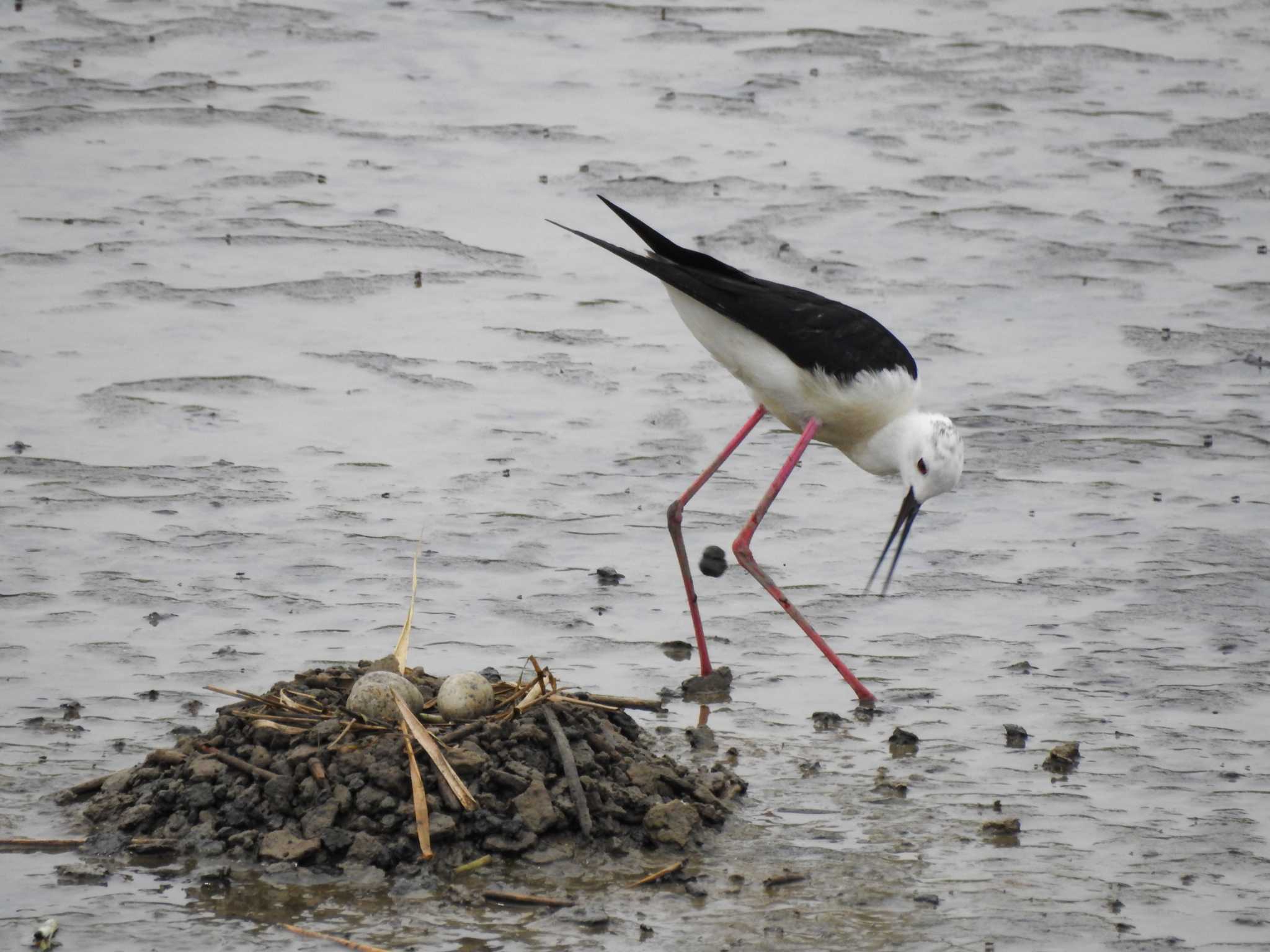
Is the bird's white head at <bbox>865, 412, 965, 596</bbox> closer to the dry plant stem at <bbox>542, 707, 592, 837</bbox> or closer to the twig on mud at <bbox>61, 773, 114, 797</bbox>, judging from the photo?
the dry plant stem at <bbox>542, 707, 592, 837</bbox>

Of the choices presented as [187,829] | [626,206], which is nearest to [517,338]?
[626,206]

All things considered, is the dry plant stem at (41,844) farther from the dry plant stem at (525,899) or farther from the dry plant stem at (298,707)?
the dry plant stem at (525,899)

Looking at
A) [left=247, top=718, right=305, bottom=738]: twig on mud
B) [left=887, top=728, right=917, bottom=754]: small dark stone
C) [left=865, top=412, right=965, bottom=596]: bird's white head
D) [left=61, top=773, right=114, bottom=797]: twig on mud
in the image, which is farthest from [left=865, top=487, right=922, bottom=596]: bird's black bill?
[left=61, top=773, right=114, bottom=797]: twig on mud

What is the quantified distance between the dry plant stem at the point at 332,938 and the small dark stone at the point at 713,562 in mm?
2939

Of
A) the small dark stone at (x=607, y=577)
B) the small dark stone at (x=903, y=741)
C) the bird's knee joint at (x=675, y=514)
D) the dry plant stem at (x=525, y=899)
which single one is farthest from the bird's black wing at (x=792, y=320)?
the dry plant stem at (x=525, y=899)

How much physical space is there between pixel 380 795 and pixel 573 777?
55cm

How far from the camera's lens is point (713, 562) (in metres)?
7.43

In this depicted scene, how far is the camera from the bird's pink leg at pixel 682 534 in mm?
6816

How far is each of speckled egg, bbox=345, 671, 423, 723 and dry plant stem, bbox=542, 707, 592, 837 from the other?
419 mm

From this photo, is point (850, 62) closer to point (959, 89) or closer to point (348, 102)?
point (959, 89)

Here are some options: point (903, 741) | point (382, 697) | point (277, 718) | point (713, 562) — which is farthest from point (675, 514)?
point (277, 718)

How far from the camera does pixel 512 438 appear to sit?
357 inches

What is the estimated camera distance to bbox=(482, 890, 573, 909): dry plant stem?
4977mm

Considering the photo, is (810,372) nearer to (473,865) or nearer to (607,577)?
(607,577)
